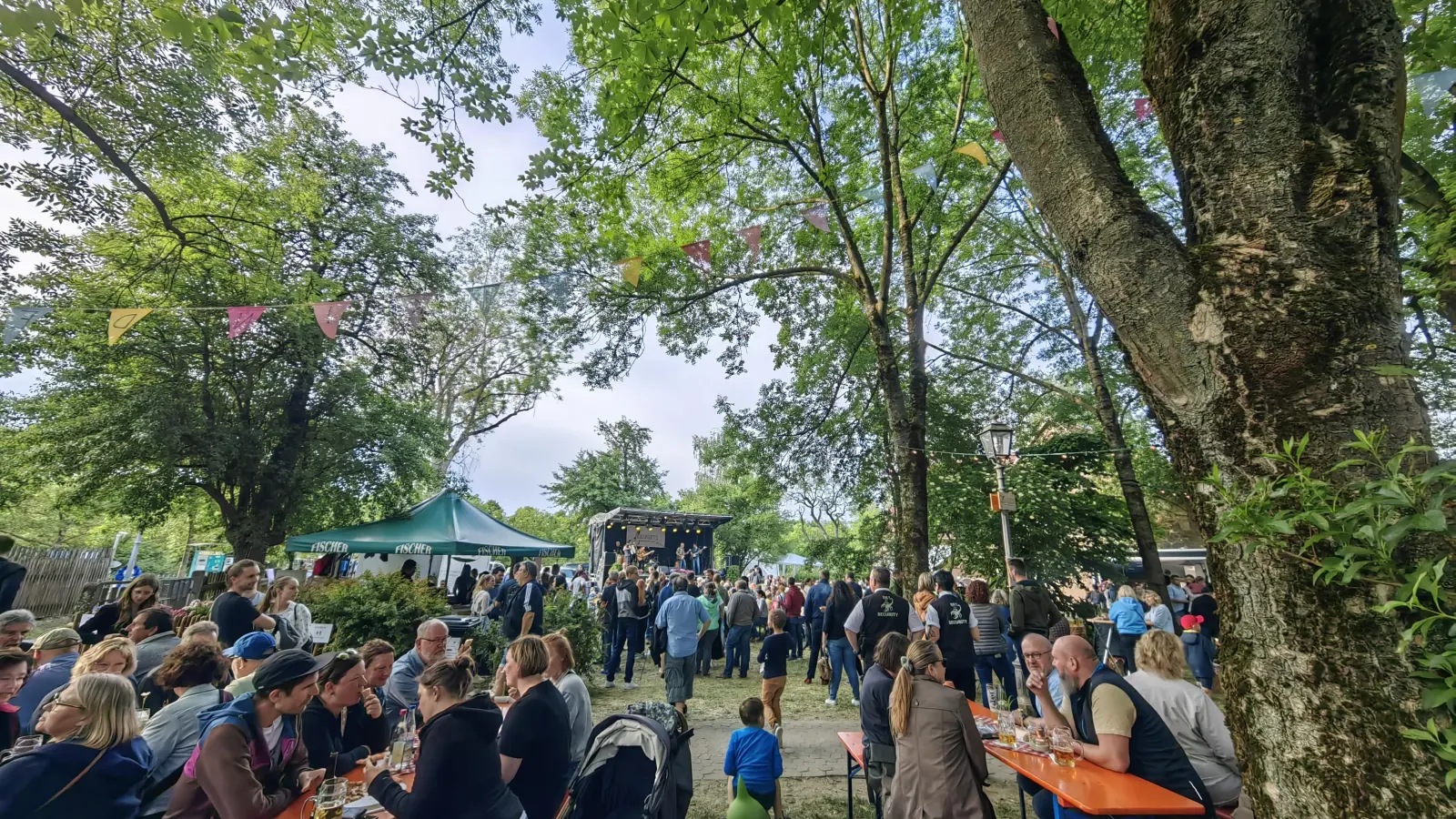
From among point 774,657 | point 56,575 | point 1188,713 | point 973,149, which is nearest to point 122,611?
point 774,657

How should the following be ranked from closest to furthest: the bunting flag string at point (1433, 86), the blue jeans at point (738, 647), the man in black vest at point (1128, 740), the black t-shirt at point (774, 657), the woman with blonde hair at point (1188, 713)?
the man in black vest at point (1128, 740) → the woman with blonde hair at point (1188, 713) → the bunting flag string at point (1433, 86) → the black t-shirt at point (774, 657) → the blue jeans at point (738, 647)

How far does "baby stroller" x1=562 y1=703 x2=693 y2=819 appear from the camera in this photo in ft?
8.95

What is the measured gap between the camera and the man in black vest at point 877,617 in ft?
20.5

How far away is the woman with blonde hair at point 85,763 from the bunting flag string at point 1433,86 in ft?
26.9

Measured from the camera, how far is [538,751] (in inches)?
122

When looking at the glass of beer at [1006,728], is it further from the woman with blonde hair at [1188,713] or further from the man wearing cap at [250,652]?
the man wearing cap at [250,652]

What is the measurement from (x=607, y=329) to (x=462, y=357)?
56.1 ft

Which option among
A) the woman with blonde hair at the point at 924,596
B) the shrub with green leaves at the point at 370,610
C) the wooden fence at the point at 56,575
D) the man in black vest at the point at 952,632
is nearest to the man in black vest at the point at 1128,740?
the man in black vest at the point at 952,632

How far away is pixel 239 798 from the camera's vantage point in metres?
2.45

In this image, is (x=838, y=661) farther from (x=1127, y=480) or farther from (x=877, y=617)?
(x=1127, y=480)

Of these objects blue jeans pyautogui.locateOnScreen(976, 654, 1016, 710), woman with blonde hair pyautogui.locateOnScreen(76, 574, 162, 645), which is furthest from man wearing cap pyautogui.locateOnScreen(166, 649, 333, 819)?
blue jeans pyautogui.locateOnScreen(976, 654, 1016, 710)

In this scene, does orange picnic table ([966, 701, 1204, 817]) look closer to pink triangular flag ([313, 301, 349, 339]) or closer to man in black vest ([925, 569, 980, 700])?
man in black vest ([925, 569, 980, 700])

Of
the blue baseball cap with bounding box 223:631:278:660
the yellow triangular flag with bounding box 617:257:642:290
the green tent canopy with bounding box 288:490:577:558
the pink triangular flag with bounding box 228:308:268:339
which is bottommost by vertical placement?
the blue baseball cap with bounding box 223:631:278:660

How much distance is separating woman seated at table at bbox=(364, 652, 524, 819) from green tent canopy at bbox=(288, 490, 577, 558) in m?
9.44
